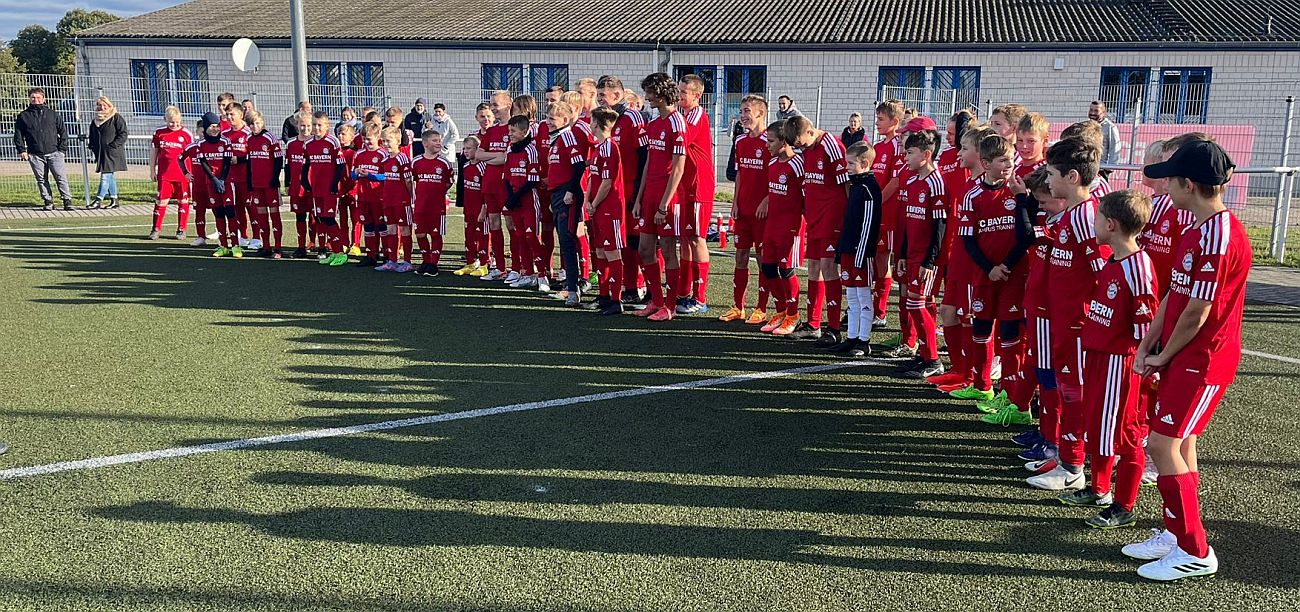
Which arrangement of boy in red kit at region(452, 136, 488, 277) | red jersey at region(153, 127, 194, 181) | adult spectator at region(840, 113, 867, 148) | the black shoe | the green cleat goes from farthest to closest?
red jersey at region(153, 127, 194, 181), adult spectator at region(840, 113, 867, 148), boy in red kit at region(452, 136, 488, 277), the black shoe, the green cleat

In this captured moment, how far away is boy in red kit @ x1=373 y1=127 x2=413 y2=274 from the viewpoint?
1171cm

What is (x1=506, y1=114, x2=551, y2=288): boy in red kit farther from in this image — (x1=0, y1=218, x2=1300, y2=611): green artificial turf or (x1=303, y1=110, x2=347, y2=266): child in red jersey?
(x1=303, y1=110, x2=347, y2=266): child in red jersey

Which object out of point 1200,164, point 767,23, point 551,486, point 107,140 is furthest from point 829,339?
point 767,23

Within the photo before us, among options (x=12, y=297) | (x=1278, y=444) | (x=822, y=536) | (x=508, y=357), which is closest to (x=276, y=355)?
(x=508, y=357)

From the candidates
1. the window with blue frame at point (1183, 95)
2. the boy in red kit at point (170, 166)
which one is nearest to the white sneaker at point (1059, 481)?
the boy in red kit at point (170, 166)

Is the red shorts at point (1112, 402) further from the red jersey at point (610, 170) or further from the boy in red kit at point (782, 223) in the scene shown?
the red jersey at point (610, 170)

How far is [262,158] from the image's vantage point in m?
12.6

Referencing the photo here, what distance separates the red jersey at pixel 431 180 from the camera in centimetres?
1138

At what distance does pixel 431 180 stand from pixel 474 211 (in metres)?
0.61

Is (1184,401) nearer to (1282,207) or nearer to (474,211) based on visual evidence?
(474,211)

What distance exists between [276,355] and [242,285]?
352cm

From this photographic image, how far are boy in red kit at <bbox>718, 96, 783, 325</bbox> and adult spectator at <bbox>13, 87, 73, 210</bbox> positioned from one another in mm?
14302

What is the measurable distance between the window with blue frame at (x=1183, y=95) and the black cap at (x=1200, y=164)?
2182 centimetres

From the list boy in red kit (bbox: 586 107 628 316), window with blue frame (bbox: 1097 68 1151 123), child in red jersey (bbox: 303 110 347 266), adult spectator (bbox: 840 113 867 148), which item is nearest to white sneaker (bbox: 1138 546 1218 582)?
boy in red kit (bbox: 586 107 628 316)
